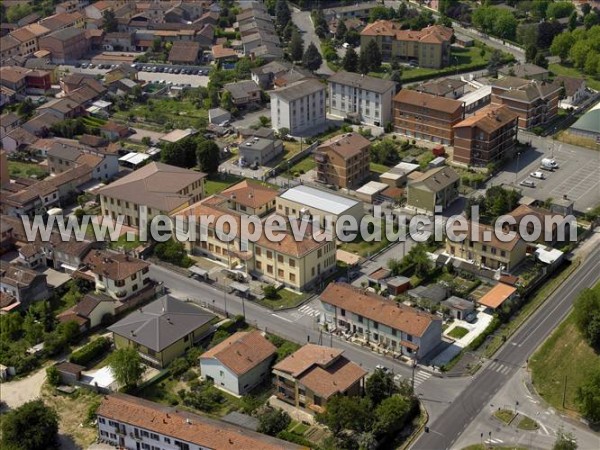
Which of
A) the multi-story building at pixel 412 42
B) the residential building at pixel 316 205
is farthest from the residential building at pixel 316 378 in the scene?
the multi-story building at pixel 412 42

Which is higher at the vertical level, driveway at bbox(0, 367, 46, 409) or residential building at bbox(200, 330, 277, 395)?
residential building at bbox(200, 330, 277, 395)

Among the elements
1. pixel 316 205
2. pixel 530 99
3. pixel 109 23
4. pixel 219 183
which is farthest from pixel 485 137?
pixel 109 23

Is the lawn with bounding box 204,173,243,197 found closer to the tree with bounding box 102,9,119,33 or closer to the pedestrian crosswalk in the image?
the pedestrian crosswalk

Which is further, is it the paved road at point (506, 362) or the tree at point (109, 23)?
the tree at point (109, 23)

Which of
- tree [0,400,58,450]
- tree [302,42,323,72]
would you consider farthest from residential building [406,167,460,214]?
tree [302,42,323,72]

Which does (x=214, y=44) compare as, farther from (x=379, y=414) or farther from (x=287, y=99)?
(x=379, y=414)

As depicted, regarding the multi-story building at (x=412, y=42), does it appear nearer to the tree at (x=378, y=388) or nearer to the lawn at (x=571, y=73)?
the lawn at (x=571, y=73)

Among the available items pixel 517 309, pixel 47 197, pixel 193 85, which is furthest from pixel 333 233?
pixel 193 85

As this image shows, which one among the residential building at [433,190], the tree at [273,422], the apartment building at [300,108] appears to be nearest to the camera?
the tree at [273,422]
